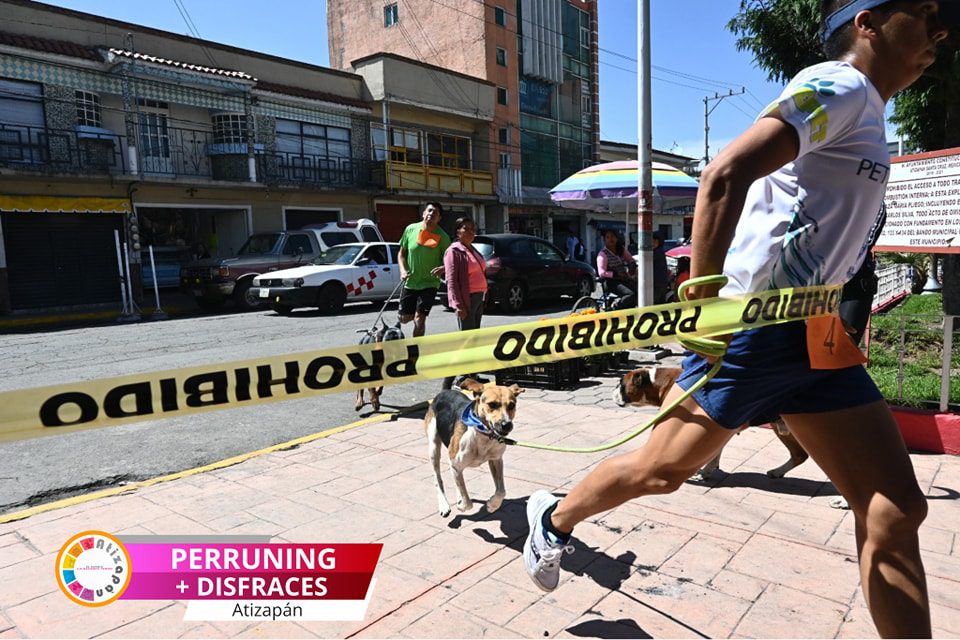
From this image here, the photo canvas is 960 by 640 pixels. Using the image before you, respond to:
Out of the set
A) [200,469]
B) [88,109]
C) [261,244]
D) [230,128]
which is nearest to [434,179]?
[230,128]

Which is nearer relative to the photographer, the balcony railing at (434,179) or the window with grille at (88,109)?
the window with grille at (88,109)

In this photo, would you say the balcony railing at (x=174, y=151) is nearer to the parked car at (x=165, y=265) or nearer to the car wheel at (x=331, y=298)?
the parked car at (x=165, y=265)

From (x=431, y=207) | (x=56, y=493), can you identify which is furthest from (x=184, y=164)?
(x=56, y=493)

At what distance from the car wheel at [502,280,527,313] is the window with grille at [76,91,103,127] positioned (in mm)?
13659

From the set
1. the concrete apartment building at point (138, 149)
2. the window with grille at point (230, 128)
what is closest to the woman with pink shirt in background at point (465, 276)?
the concrete apartment building at point (138, 149)

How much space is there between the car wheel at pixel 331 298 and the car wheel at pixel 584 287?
5.71 metres

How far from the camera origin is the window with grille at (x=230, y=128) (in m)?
21.2

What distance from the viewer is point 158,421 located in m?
5.90

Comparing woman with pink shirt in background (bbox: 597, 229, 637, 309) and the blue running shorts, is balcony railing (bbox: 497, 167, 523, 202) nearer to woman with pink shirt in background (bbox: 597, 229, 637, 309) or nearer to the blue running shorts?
woman with pink shirt in background (bbox: 597, 229, 637, 309)

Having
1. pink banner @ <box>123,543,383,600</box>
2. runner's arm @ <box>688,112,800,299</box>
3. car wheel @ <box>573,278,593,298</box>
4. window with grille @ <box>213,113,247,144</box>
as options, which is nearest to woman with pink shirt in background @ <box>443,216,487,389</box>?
pink banner @ <box>123,543,383,600</box>

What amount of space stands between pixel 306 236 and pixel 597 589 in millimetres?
16125

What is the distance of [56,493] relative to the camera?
411 centimetres

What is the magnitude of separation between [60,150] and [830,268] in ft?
67.6

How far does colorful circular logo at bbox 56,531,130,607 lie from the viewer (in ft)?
8.93
